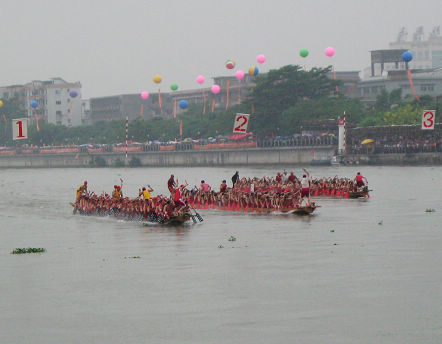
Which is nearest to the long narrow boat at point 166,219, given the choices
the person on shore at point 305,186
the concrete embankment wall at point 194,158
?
the person on shore at point 305,186

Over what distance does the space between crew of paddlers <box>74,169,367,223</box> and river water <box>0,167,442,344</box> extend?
154 centimetres

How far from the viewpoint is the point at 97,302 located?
20.2 m

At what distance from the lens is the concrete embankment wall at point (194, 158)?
416ft

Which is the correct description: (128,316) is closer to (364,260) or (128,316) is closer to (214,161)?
(364,260)

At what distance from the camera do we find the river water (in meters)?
17.2

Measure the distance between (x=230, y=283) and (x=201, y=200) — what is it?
88.9 ft

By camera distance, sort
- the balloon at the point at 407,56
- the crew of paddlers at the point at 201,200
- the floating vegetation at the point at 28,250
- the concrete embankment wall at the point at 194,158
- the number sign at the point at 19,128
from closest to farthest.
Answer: the floating vegetation at the point at 28,250 → the crew of paddlers at the point at 201,200 → the number sign at the point at 19,128 → the balloon at the point at 407,56 → the concrete embankment wall at the point at 194,158

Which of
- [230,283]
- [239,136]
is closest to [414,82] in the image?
[239,136]

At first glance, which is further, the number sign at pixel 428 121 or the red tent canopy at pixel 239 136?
the red tent canopy at pixel 239 136

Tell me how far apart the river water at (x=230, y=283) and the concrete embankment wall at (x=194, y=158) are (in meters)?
88.1

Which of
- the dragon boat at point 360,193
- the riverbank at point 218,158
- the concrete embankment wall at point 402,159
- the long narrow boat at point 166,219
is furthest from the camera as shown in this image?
the riverbank at point 218,158

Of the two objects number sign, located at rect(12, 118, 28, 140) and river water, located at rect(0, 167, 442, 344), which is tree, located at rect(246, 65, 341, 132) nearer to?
number sign, located at rect(12, 118, 28, 140)

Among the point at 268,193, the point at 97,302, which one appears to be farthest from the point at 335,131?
the point at 97,302

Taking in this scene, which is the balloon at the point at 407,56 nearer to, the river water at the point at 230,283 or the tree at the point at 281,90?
the tree at the point at 281,90
